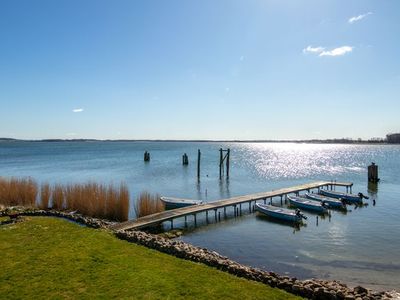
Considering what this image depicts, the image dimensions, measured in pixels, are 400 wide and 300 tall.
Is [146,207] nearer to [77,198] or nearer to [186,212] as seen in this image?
[186,212]

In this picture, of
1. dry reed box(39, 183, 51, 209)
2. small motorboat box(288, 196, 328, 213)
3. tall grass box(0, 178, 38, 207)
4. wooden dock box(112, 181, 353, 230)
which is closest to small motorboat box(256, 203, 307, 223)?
wooden dock box(112, 181, 353, 230)

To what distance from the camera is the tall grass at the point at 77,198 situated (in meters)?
21.0

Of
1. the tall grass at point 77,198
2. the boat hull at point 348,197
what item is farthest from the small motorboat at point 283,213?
the tall grass at point 77,198

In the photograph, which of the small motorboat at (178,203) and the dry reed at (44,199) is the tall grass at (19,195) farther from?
the small motorboat at (178,203)

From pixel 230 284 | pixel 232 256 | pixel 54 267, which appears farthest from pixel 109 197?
pixel 230 284

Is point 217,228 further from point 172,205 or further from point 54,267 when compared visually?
point 54,267

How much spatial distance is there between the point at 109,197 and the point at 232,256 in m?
9.04

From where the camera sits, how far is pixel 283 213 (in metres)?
24.5

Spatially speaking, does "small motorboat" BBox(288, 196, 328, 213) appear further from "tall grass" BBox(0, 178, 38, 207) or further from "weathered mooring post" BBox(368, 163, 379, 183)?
"tall grass" BBox(0, 178, 38, 207)

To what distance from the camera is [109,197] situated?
845 inches

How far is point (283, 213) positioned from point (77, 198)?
45.4ft

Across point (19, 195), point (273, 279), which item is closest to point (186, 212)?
point (19, 195)

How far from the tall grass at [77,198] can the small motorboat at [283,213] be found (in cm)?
1054

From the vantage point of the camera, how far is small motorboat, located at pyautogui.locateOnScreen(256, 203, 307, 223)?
939 inches
